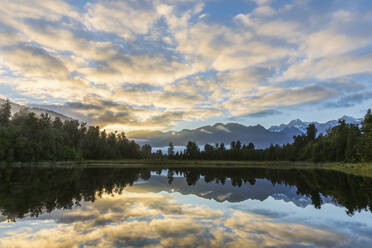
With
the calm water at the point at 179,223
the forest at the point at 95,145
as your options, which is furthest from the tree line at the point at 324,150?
the calm water at the point at 179,223

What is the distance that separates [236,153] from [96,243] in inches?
7136

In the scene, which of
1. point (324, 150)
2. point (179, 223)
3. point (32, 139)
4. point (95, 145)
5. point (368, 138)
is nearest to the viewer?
point (179, 223)

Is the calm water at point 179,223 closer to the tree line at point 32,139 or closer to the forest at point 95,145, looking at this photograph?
the forest at point 95,145

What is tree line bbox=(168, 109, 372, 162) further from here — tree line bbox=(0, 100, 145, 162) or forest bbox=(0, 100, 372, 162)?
tree line bbox=(0, 100, 145, 162)

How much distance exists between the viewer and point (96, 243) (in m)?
11.1

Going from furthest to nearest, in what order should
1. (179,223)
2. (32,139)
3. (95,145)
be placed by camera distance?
1. (95,145)
2. (32,139)
3. (179,223)

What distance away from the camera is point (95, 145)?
161 m

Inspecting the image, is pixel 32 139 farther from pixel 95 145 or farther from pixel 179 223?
pixel 179 223

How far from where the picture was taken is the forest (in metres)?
90.4

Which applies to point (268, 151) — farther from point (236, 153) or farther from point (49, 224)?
point (49, 224)

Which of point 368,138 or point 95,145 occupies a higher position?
point 368,138

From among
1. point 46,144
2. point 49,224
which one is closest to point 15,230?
point 49,224

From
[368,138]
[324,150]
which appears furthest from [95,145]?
[368,138]

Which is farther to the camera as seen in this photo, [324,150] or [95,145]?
[95,145]
